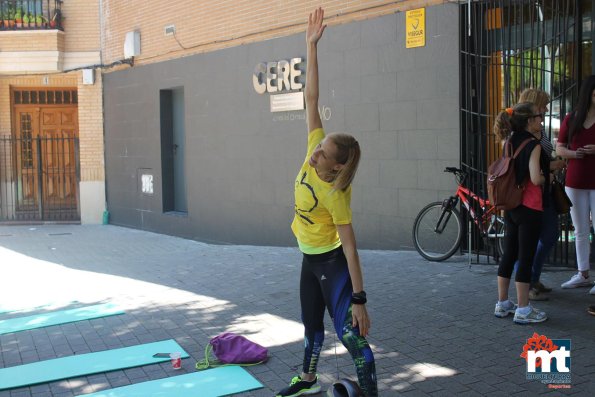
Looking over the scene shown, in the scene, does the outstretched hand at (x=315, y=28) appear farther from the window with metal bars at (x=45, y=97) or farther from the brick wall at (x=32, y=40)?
the window with metal bars at (x=45, y=97)

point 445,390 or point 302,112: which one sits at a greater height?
→ point 302,112

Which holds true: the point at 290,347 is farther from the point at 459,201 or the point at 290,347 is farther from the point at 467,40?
the point at 467,40

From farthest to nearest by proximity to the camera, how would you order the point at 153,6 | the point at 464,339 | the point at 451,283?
the point at 153,6 < the point at 451,283 < the point at 464,339

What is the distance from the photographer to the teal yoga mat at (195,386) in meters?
4.88

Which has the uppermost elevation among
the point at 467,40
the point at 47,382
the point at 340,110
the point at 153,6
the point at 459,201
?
the point at 153,6

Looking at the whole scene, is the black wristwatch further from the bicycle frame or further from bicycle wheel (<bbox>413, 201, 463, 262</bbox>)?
bicycle wheel (<bbox>413, 201, 463, 262</bbox>)

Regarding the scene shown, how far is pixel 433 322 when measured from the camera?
6297mm

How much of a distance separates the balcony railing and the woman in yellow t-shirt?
14.1 metres

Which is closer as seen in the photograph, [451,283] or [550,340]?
[550,340]

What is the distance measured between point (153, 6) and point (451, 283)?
388 inches

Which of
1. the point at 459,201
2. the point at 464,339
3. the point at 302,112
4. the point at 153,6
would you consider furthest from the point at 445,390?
the point at 153,6

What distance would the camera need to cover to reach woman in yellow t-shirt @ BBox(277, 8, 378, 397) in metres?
4.05

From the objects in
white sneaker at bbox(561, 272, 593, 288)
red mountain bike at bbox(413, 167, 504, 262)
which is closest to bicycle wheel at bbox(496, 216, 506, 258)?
red mountain bike at bbox(413, 167, 504, 262)

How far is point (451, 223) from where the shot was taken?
8953mm
